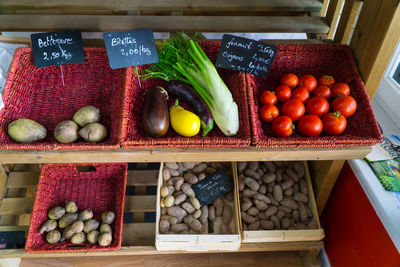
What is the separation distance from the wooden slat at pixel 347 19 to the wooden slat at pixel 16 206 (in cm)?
194

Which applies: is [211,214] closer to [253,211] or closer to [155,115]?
[253,211]

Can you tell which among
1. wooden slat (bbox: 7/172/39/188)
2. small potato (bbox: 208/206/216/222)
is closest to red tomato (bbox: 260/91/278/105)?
small potato (bbox: 208/206/216/222)

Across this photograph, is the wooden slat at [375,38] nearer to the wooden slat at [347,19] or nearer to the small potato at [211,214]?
the wooden slat at [347,19]

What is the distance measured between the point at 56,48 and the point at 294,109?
114 cm

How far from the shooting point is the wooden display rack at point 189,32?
3.97ft

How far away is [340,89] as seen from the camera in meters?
1.37

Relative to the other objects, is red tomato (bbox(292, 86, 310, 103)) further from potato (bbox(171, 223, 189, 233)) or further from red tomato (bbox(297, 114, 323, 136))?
potato (bbox(171, 223, 189, 233))

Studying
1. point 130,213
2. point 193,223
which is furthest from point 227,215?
point 130,213

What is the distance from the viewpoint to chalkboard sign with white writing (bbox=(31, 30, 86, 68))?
138cm

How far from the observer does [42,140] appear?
51.4 inches

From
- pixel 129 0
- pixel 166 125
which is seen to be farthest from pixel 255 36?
pixel 166 125

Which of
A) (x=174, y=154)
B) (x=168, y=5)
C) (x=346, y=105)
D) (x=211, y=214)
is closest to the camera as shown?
(x=174, y=154)

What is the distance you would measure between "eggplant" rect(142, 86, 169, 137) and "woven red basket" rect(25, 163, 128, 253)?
508 millimetres

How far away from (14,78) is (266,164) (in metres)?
1.40
